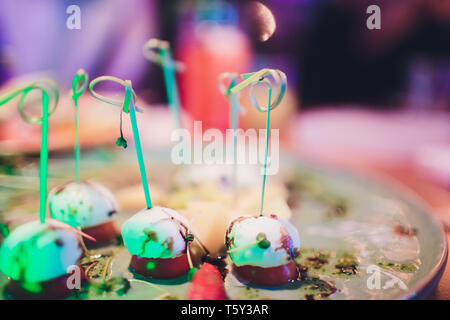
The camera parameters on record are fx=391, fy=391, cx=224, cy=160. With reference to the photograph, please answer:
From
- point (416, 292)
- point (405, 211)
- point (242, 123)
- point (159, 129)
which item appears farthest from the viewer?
point (159, 129)

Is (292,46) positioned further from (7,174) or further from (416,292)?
(416,292)

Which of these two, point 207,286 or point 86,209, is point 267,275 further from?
point 86,209

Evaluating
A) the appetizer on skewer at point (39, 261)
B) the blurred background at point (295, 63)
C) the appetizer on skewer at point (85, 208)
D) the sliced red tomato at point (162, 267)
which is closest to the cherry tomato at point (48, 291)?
the appetizer on skewer at point (39, 261)

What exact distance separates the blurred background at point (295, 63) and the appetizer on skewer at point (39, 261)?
1.23 m

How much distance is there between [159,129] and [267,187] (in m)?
1.45

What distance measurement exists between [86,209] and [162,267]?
0.92 ft

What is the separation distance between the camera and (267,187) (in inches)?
51.0

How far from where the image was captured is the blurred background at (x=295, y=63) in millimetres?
2109

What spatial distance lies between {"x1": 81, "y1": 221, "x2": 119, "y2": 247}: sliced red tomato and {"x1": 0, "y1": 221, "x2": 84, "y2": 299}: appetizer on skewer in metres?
0.23

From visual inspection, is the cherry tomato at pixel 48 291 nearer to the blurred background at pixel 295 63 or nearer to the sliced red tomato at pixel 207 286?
the sliced red tomato at pixel 207 286

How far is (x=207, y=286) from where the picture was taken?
0.71m

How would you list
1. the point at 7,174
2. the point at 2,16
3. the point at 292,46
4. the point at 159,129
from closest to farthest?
the point at 7,174
the point at 159,129
the point at 2,16
the point at 292,46

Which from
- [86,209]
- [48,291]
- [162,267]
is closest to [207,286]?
[162,267]
